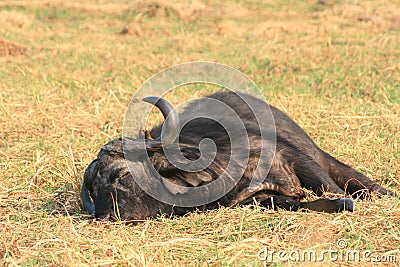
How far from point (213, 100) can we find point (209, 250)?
2255 mm

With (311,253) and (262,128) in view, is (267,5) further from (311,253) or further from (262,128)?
(311,253)

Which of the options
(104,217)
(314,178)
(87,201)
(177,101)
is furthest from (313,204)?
(177,101)

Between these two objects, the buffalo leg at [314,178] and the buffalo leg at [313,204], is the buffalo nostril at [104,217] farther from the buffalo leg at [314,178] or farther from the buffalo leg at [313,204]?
the buffalo leg at [314,178]

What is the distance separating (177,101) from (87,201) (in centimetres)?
303

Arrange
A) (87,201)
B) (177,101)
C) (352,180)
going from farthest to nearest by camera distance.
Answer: (177,101)
(352,180)
(87,201)

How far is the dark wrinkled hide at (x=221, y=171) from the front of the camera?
409 centimetres

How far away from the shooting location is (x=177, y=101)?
23.5ft

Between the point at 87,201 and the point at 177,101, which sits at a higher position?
the point at 177,101

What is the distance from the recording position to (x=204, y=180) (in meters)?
4.23

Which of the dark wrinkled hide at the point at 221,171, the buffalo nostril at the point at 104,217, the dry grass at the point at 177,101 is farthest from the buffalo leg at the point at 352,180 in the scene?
the buffalo nostril at the point at 104,217

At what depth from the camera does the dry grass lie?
3.68m

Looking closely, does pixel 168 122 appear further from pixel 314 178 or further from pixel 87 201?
pixel 314 178

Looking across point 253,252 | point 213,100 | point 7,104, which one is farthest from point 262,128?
point 7,104

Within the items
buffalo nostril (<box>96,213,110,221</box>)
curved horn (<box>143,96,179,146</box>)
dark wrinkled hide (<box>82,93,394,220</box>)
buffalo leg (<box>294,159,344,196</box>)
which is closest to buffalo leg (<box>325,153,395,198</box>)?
dark wrinkled hide (<box>82,93,394,220</box>)
